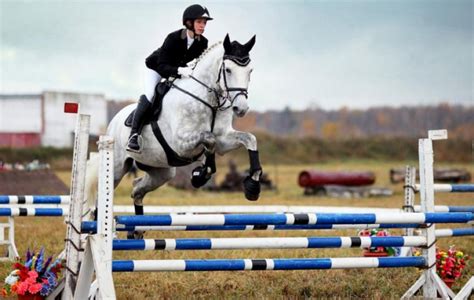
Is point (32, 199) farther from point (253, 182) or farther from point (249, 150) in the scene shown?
point (253, 182)

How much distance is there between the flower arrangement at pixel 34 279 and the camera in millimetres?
4609

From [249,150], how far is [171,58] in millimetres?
1127

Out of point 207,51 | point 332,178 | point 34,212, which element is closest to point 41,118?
point 332,178

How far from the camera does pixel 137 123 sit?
5.91 m

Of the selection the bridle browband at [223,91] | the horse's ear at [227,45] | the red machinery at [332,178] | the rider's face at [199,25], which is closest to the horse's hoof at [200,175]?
the bridle browband at [223,91]

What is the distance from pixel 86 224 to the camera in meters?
4.41

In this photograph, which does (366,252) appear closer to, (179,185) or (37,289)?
(37,289)

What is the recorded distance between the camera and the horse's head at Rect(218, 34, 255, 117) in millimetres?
5270

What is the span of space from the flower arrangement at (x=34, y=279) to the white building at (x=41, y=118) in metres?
31.7

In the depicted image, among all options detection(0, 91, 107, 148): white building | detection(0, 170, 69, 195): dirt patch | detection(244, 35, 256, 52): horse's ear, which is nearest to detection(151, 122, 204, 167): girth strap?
detection(244, 35, 256, 52): horse's ear

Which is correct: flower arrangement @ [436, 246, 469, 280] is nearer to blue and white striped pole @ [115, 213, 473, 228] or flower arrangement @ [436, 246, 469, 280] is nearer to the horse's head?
blue and white striped pole @ [115, 213, 473, 228]

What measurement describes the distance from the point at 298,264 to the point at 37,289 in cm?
166

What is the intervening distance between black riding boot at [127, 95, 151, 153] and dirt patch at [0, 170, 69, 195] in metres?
7.18

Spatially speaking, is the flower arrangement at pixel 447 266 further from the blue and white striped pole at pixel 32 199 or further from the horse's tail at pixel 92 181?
the blue and white striped pole at pixel 32 199
